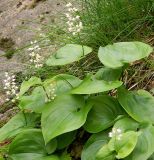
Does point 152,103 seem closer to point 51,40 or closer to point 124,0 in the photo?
point 124,0

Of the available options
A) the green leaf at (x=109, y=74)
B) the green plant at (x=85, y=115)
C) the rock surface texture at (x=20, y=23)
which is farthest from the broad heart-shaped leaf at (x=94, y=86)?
the rock surface texture at (x=20, y=23)

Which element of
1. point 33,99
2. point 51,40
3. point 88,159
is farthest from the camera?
point 51,40

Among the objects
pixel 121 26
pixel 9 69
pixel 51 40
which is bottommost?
pixel 9 69

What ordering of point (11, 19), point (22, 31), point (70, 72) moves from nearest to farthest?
point (70, 72) → point (22, 31) → point (11, 19)

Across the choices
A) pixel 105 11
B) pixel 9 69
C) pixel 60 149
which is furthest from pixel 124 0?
pixel 60 149

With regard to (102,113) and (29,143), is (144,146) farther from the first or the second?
(29,143)

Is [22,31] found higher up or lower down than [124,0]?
lower down

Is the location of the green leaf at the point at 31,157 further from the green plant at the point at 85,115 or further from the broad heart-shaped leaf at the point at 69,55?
the broad heart-shaped leaf at the point at 69,55
